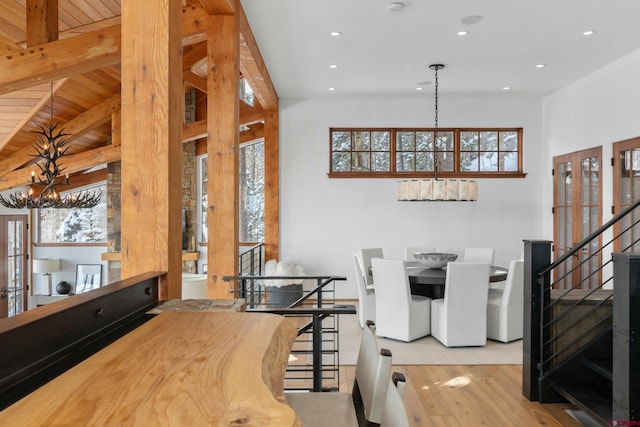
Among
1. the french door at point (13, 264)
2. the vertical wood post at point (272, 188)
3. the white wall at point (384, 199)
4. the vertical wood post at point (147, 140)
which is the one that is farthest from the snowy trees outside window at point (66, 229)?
the vertical wood post at point (147, 140)

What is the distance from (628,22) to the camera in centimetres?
458

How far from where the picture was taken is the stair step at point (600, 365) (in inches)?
131

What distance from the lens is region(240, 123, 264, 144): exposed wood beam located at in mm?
8727

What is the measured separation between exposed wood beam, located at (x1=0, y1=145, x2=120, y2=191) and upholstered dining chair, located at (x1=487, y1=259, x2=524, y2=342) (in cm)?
548

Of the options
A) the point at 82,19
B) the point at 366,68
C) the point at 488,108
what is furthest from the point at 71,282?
the point at 488,108

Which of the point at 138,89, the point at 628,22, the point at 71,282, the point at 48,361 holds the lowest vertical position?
the point at 71,282

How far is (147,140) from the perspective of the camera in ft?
7.26

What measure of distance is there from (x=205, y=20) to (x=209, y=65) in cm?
32

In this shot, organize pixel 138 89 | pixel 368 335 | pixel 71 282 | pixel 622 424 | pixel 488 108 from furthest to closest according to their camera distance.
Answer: pixel 71 282
pixel 488 108
pixel 622 424
pixel 138 89
pixel 368 335

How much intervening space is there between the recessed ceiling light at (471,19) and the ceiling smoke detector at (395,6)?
652mm

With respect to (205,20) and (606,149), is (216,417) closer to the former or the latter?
(205,20)

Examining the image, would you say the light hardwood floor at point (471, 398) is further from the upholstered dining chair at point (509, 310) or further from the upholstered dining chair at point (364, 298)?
the upholstered dining chair at point (364, 298)

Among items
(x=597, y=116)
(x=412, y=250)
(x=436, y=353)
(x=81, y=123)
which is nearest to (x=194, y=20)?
(x=436, y=353)

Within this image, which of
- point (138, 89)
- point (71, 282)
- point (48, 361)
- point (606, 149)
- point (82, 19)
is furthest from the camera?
point (71, 282)
